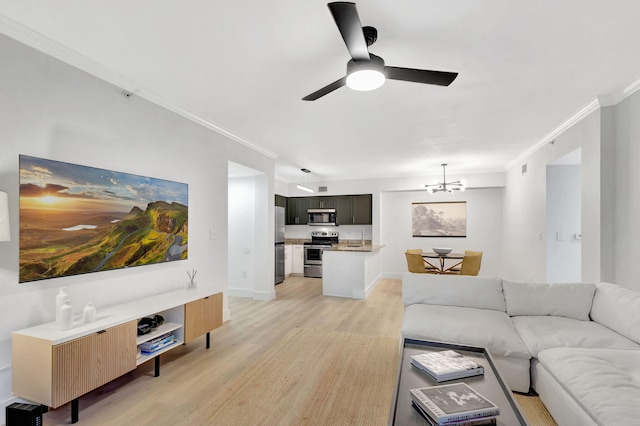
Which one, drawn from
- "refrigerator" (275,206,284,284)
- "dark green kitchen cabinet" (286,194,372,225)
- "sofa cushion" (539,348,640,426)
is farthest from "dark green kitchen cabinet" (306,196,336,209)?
"sofa cushion" (539,348,640,426)

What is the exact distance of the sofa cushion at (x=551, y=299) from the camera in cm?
273

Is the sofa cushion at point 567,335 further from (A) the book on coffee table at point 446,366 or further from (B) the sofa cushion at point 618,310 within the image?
(A) the book on coffee table at point 446,366

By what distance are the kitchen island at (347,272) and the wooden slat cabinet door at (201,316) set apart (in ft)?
9.02

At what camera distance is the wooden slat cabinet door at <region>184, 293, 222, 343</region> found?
2.90 m

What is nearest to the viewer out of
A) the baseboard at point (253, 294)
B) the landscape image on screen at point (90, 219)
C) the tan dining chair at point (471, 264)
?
the landscape image on screen at point (90, 219)

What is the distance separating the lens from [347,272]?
18.4 ft

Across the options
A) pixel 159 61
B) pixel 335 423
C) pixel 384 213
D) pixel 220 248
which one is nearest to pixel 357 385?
pixel 335 423

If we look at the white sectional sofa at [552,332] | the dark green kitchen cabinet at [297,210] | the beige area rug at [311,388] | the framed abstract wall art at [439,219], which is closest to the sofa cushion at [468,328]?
the white sectional sofa at [552,332]

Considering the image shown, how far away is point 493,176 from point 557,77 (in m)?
4.51

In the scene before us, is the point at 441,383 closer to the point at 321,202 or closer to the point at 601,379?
the point at 601,379

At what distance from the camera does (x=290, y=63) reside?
2.34 m

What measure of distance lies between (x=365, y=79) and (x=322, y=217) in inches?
246

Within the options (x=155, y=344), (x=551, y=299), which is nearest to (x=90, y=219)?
(x=155, y=344)

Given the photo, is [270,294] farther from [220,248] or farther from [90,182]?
[90,182]
